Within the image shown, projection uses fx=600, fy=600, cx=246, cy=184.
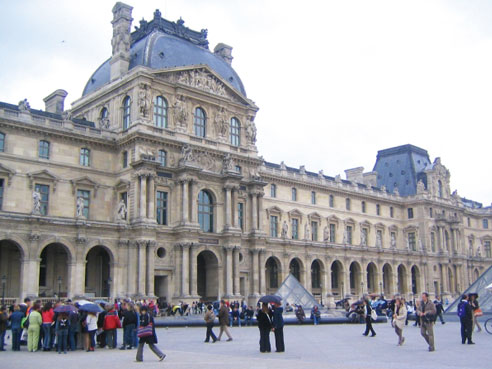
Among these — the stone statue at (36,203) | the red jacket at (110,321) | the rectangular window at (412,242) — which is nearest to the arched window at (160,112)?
the stone statue at (36,203)

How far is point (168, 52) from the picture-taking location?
50844mm

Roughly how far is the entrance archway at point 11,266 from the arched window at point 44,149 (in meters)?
6.83

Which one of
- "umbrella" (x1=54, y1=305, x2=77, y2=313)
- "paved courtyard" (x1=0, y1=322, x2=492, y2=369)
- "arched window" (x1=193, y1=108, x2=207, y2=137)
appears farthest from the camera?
"arched window" (x1=193, y1=108, x2=207, y2=137)

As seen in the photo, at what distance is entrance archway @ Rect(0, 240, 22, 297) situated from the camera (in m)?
41.2

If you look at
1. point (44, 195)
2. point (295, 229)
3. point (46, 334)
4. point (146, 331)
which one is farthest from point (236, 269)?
point (146, 331)

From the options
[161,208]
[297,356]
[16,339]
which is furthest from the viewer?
[161,208]

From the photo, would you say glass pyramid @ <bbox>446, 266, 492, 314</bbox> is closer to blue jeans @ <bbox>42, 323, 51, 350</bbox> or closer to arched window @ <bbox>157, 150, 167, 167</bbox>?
arched window @ <bbox>157, 150, 167, 167</bbox>

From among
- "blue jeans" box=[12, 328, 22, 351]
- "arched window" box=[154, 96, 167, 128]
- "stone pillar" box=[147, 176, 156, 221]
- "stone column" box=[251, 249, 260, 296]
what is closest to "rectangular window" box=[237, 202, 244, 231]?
"stone column" box=[251, 249, 260, 296]

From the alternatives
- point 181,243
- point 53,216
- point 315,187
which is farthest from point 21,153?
point 315,187

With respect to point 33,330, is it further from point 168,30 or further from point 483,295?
point 168,30

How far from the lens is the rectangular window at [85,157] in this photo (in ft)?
153

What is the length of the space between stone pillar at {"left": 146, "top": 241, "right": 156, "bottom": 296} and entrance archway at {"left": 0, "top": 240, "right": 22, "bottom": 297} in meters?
8.85

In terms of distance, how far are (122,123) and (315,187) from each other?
26821 millimetres

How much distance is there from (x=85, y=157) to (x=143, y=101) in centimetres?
631
